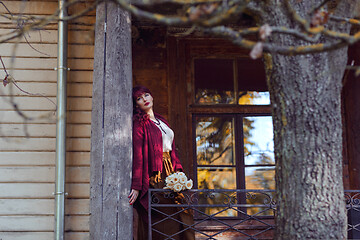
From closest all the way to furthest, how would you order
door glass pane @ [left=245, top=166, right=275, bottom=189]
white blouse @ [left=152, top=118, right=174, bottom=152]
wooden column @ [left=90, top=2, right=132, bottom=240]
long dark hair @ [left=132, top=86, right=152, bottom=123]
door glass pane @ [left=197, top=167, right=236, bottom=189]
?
wooden column @ [left=90, top=2, right=132, bottom=240] < long dark hair @ [left=132, top=86, right=152, bottom=123] < white blouse @ [left=152, top=118, right=174, bottom=152] < door glass pane @ [left=197, top=167, right=236, bottom=189] < door glass pane @ [left=245, top=166, right=275, bottom=189]

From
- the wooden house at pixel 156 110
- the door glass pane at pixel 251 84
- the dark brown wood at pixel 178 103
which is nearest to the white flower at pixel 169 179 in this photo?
the wooden house at pixel 156 110

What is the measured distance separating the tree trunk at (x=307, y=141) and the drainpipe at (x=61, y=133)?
2.74 meters

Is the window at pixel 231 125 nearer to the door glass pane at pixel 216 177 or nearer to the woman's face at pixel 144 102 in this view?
the door glass pane at pixel 216 177

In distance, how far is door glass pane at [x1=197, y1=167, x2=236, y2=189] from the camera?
714 centimetres

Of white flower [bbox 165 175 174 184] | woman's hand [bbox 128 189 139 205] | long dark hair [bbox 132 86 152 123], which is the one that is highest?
long dark hair [bbox 132 86 152 123]

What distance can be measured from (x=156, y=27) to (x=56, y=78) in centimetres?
176

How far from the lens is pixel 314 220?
11.2 ft

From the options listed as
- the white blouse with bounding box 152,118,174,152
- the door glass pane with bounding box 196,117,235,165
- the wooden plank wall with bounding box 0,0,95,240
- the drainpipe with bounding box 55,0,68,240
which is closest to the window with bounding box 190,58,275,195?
the door glass pane with bounding box 196,117,235,165

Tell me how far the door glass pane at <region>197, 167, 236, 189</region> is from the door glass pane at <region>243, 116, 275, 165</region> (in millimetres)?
353

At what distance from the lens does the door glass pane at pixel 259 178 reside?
23.8 feet

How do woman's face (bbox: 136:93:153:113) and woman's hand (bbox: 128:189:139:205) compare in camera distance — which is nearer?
woman's hand (bbox: 128:189:139:205)

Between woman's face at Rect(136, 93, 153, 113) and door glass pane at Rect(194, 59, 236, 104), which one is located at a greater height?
door glass pane at Rect(194, 59, 236, 104)

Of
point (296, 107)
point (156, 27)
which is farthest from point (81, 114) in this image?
point (296, 107)

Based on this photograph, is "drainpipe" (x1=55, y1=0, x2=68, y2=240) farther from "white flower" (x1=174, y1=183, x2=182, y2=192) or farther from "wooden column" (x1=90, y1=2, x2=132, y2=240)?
"white flower" (x1=174, y1=183, x2=182, y2=192)
